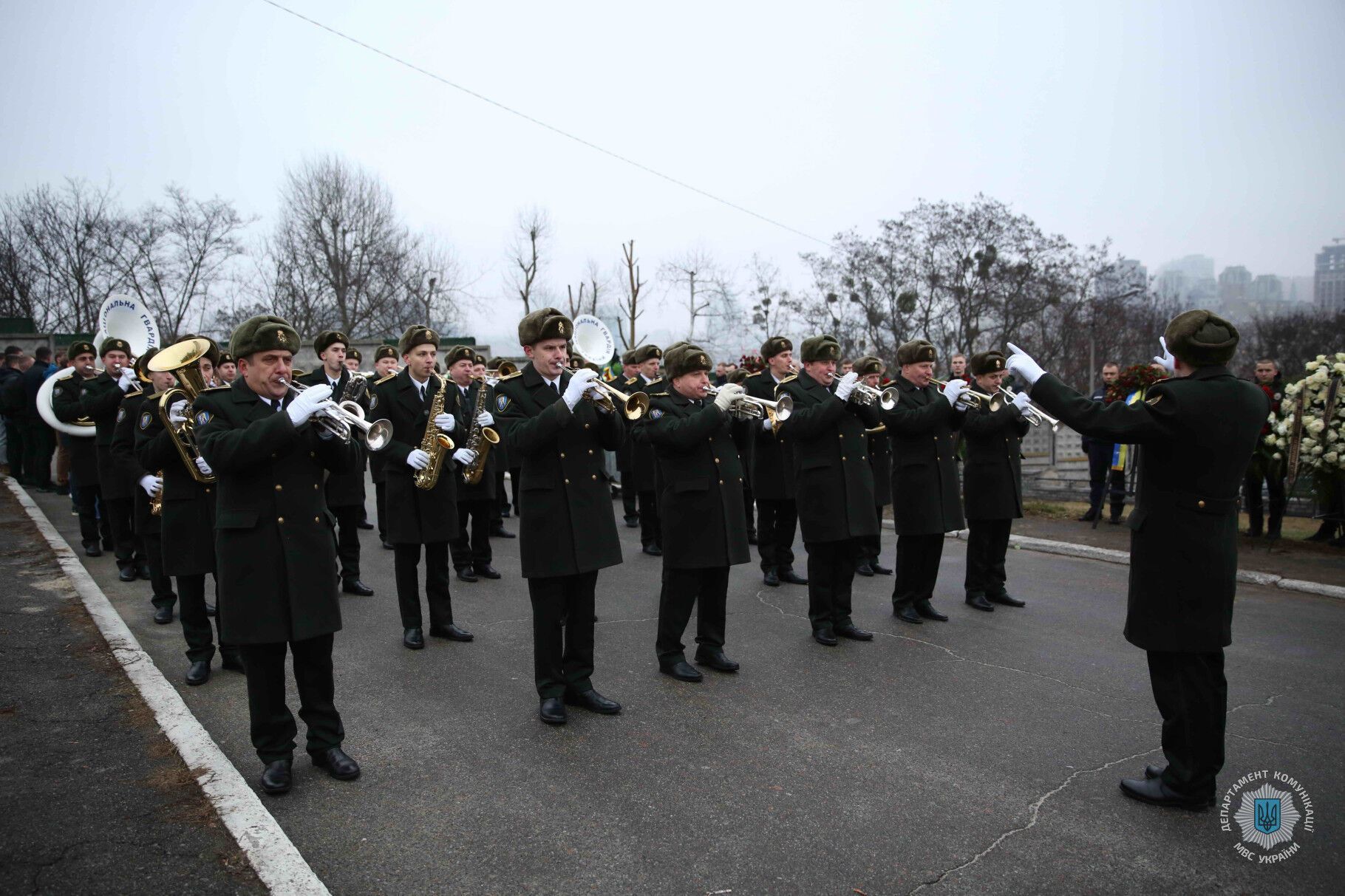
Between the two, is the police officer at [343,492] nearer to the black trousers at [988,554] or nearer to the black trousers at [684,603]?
the black trousers at [684,603]

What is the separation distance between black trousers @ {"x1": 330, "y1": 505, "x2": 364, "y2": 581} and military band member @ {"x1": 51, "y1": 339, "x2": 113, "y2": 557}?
2.93 metres

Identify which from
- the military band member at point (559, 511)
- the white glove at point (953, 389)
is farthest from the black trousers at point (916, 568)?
the military band member at point (559, 511)

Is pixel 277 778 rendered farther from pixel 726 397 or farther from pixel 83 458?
pixel 83 458

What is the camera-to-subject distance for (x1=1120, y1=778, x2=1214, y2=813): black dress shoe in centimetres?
380

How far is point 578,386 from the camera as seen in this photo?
4680 mm

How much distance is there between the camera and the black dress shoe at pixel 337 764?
13.4 ft

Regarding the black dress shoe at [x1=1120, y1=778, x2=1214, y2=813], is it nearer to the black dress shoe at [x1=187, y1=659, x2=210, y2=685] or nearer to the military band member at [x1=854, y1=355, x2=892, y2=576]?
the military band member at [x1=854, y1=355, x2=892, y2=576]

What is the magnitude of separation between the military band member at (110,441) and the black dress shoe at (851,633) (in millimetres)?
5894

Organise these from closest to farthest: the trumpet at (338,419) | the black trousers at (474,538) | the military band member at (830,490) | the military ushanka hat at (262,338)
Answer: the trumpet at (338,419) → the military ushanka hat at (262,338) → the military band member at (830,490) → the black trousers at (474,538)

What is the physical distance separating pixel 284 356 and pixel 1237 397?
14.1 feet

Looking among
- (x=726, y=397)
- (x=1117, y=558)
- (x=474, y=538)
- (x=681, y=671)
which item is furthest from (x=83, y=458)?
(x=1117, y=558)

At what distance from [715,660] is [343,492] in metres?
4.29

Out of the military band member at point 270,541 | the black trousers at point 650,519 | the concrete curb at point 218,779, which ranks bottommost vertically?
the concrete curb at point 218,779

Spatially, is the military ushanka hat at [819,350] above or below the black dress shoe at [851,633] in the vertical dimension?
above
